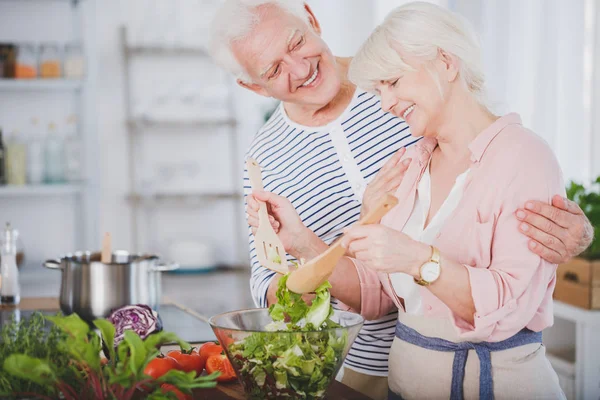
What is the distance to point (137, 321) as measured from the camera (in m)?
1.67

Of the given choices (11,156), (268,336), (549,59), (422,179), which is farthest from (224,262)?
(268,336)

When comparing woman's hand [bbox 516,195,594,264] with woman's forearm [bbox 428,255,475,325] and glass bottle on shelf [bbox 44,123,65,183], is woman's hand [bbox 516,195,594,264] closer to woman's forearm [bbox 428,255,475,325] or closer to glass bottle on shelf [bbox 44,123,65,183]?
woman's forearm [bbox 428,255,475,325]

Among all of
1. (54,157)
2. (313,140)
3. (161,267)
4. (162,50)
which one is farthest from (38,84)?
(313,140)

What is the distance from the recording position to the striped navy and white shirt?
196 cm

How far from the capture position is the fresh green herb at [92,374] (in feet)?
3.60

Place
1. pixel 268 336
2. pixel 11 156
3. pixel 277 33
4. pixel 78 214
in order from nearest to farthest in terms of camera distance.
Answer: pixel 268 336, pixel 277 33, pixel 11 156, pixel 78 214

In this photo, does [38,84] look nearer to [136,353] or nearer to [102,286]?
[102,286]

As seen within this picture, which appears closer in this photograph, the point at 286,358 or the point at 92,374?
the point at 92,374

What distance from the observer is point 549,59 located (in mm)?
3320

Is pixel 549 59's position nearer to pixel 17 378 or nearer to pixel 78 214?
pixel 78 214

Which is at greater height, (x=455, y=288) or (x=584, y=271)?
(x=455, y=288)

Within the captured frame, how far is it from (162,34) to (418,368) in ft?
10.7

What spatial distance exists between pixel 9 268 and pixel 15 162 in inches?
A: 62.7

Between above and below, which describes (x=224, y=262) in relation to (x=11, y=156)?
below
